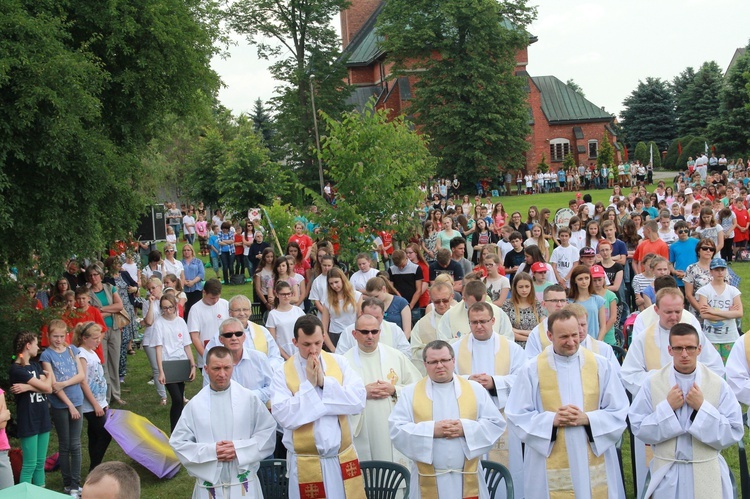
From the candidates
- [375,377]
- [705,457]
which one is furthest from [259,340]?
[705,457]

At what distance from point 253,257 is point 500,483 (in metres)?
13.2

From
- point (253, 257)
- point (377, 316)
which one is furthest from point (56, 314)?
point (253, 257)

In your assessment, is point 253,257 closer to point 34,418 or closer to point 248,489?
point 34,418

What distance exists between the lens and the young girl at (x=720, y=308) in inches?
371

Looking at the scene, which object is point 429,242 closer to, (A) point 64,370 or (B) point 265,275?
(B) point 265,275

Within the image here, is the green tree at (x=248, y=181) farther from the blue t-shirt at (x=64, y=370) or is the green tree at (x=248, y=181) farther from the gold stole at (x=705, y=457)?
the gold stole at (x=705, y=457)

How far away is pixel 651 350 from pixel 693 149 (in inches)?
2090

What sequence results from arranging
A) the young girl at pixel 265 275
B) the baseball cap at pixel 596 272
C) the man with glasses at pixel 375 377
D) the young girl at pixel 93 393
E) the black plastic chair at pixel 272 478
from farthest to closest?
the young girl at pixel 265 275 < the baseball cap at pixel 596 272 < the young girl at pixel 93 393 < the man with glasses at pixel 375 377 < the black plastic chair at pixel 272 478

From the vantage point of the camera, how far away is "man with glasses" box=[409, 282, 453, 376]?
29.5 feet

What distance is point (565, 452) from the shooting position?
6.33 meters

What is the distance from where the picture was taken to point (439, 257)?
12180mm

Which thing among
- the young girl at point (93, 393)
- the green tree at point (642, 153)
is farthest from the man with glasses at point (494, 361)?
the green tree at point (642, 153)

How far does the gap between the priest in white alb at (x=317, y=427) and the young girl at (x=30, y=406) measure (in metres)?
2.81

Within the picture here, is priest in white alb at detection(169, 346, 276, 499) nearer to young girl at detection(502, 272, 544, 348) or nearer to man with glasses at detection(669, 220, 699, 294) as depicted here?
young girl at detection(502, 272, 544, 348)
